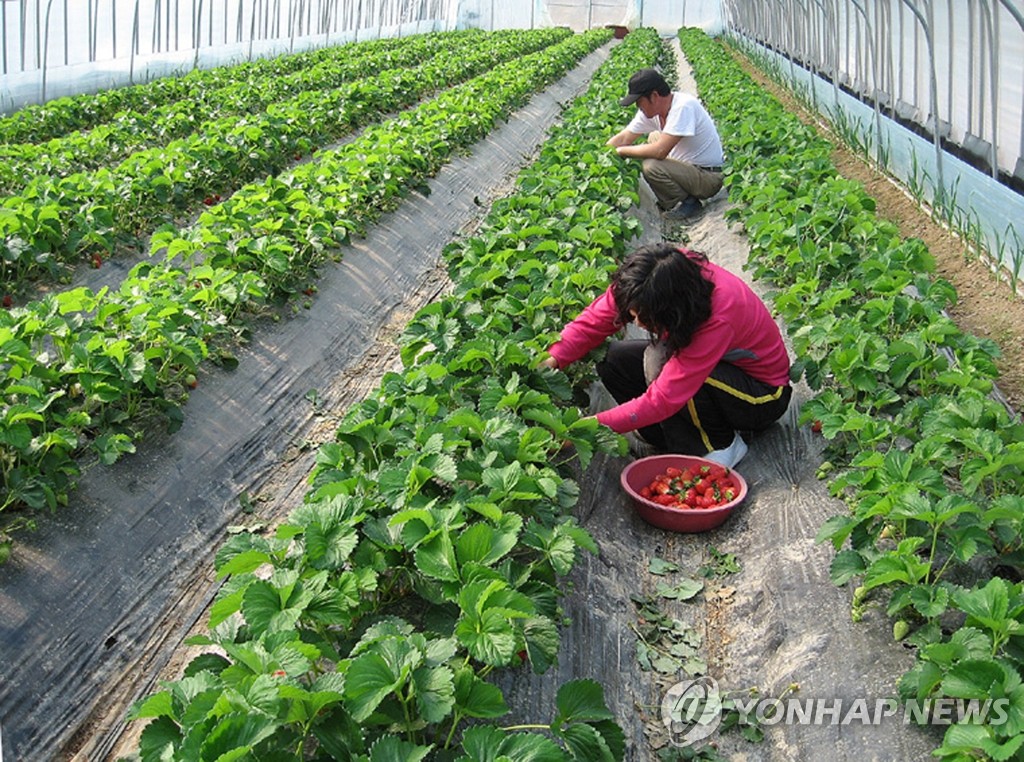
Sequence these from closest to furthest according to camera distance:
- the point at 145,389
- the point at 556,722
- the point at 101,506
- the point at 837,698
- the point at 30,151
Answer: the point at 556,722 → the point at 837,698 → the point at 101,506 → the point at 145,389 → the point at 30,151

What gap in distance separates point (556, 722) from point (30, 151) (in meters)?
7.56

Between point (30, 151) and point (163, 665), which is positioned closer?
point (163, 665)

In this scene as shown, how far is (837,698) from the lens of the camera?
104 inches

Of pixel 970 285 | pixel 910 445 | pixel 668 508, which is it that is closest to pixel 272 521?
pixel 668 508

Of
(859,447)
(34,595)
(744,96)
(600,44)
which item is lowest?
(34,595)

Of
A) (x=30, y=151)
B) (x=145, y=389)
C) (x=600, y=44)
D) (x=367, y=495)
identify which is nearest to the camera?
(x=367, y=495)

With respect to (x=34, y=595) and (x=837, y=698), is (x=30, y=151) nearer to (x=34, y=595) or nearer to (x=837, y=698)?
(x=34, y=595)

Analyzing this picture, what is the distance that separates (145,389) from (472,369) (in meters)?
1.51

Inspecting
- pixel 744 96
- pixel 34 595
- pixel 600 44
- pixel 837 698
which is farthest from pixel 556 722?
pixel 600 44

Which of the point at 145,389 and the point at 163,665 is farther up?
the point at 145,389

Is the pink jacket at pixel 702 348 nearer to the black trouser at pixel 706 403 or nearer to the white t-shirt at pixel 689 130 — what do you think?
the black trouser at pixel 706 403

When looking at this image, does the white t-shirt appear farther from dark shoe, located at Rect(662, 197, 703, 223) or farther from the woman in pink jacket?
the woman in pink jacket

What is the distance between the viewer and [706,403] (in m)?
3.92

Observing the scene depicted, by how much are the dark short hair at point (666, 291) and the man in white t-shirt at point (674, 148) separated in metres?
4.18
